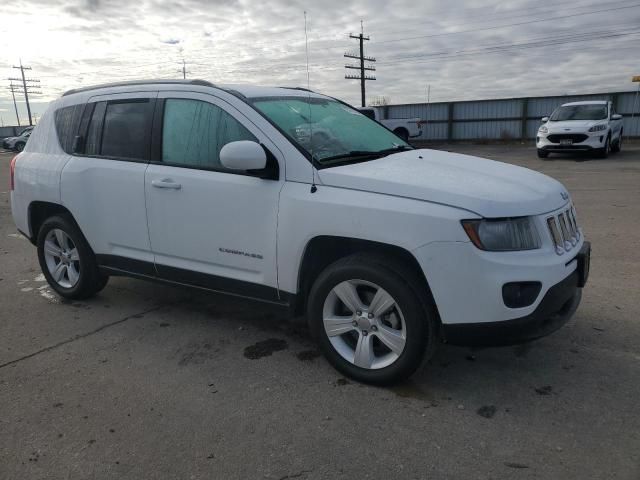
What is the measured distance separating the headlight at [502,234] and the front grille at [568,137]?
49.7ft

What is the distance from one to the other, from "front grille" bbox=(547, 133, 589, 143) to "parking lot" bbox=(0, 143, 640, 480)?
1303 centimetres

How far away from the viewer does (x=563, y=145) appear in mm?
16359

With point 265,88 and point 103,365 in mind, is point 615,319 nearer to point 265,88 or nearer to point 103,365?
point 265,88

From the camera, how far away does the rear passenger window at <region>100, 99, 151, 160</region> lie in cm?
404

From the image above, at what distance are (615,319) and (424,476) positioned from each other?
8.14 feet

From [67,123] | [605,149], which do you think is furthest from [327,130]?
[605,149]

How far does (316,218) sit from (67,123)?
9.13 ft

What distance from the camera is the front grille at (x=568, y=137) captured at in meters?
16.0

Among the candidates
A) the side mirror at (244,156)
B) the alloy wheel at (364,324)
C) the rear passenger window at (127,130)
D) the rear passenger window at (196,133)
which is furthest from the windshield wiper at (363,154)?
the rear passenger window at (127,130)

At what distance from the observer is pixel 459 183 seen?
9.84 feet

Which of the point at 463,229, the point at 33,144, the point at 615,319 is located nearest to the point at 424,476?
the point at 463,229

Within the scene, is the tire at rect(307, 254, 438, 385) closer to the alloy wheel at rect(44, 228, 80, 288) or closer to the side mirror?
the side mirror

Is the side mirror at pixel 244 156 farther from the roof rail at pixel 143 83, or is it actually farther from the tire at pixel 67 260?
the tire at pixel 67 260

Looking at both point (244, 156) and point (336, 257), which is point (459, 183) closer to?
point (336, 257)
